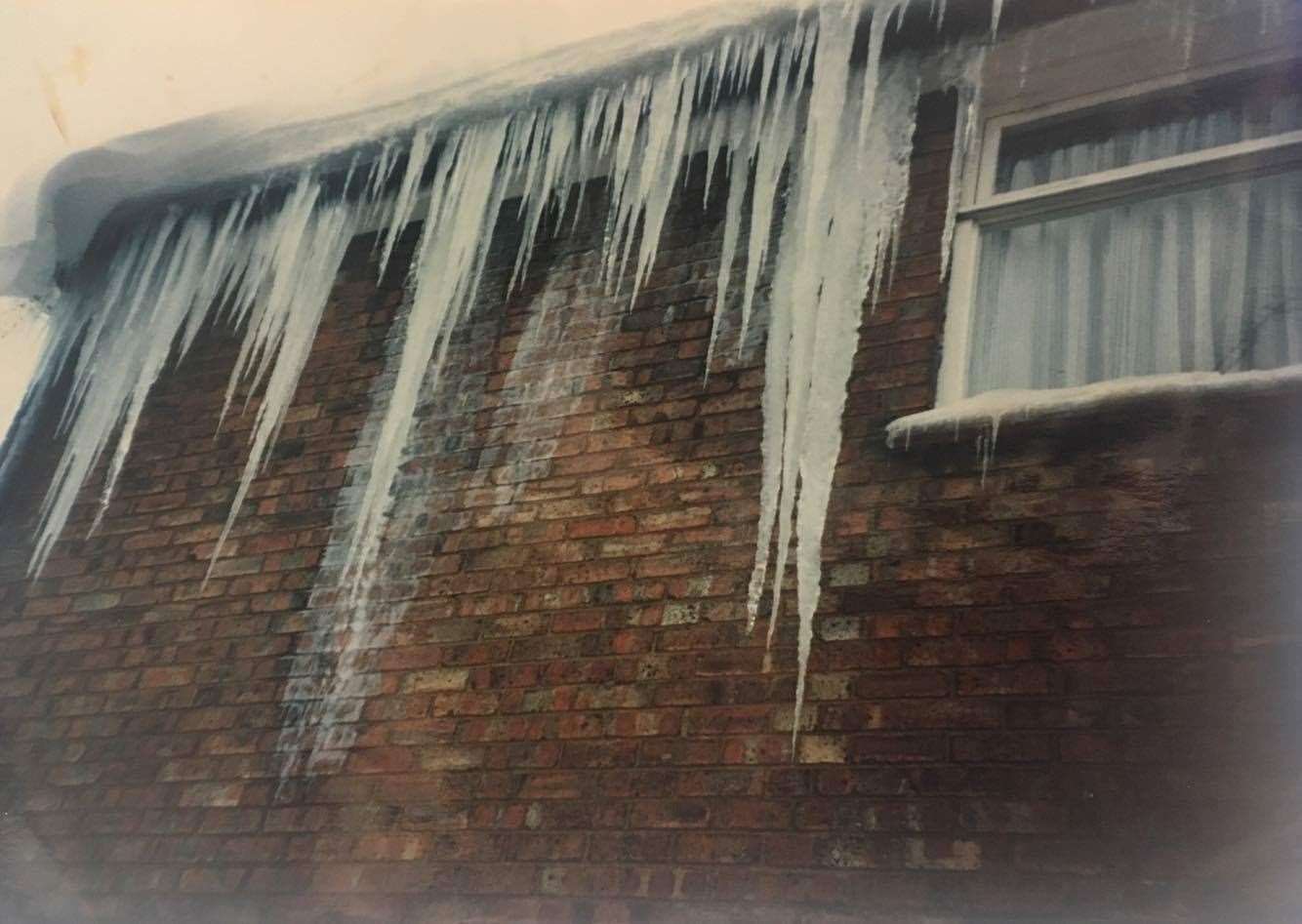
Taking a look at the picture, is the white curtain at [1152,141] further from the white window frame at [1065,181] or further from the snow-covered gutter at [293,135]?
the snow-covered gutter at [293,135]

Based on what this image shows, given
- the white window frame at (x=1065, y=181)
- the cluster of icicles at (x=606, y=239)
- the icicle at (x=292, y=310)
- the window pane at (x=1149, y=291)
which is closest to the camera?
the window pane at (x=1149, y=291)

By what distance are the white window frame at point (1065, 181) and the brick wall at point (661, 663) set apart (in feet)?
0.27

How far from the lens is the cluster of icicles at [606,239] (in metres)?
2.69

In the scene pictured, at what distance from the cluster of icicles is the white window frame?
176 millimetres

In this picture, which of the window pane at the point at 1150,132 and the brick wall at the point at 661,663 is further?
the window pane at the point at 1150,132

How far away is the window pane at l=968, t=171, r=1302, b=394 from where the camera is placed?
2.32 meters

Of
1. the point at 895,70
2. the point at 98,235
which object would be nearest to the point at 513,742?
the point at 895,70

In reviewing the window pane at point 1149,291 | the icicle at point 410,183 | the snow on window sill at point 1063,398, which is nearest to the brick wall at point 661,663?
the snow on window sill at point 1063,398

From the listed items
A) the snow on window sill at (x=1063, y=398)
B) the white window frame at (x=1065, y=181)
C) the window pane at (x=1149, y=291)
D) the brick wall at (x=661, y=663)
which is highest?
the white window frame at (x=1065, y=181)

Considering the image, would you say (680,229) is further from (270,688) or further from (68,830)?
(68,830)

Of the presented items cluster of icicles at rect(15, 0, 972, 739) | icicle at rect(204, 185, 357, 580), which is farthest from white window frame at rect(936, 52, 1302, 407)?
icicle at rect(204, 185, 357, 580)

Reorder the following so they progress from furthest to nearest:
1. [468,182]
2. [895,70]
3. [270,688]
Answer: [468,182] < [895,70] < [270,688]

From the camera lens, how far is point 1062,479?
87.8 inches

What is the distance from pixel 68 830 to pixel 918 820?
2.35m
